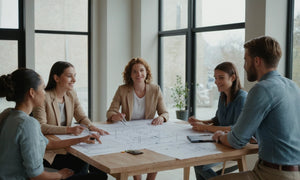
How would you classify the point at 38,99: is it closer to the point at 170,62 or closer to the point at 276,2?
the point at 276,2

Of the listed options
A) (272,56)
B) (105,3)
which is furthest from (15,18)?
(272,56)

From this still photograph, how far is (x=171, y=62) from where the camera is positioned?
5723 mm

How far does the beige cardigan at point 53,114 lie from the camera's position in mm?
2792

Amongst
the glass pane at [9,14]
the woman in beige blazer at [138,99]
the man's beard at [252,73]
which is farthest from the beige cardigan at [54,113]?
the glass pane at [9,14]

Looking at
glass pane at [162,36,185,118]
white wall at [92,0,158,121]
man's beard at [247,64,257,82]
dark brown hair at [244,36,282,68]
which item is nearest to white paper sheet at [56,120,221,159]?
man's beard at [247,64,257,82]

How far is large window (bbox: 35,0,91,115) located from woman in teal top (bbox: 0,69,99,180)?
3.96 metres

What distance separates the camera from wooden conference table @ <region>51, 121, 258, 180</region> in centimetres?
194

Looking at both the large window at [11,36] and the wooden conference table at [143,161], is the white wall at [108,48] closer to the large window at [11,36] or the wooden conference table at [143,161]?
the large window at [11,36]

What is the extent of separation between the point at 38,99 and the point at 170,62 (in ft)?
12.7

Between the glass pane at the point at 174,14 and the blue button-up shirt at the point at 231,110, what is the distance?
2.62 metres

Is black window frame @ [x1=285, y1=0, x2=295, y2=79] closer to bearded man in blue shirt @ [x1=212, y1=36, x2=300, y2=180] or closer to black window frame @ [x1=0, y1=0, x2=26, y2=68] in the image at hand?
bearded man in blue shirt @ [x1=212, y1=36, x2=300, y2=180]

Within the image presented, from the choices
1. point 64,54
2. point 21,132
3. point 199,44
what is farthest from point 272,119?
point 64,54

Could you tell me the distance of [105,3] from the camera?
5.77 metres

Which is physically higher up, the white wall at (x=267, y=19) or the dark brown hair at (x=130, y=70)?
the white wall at (x=267, y=19)
